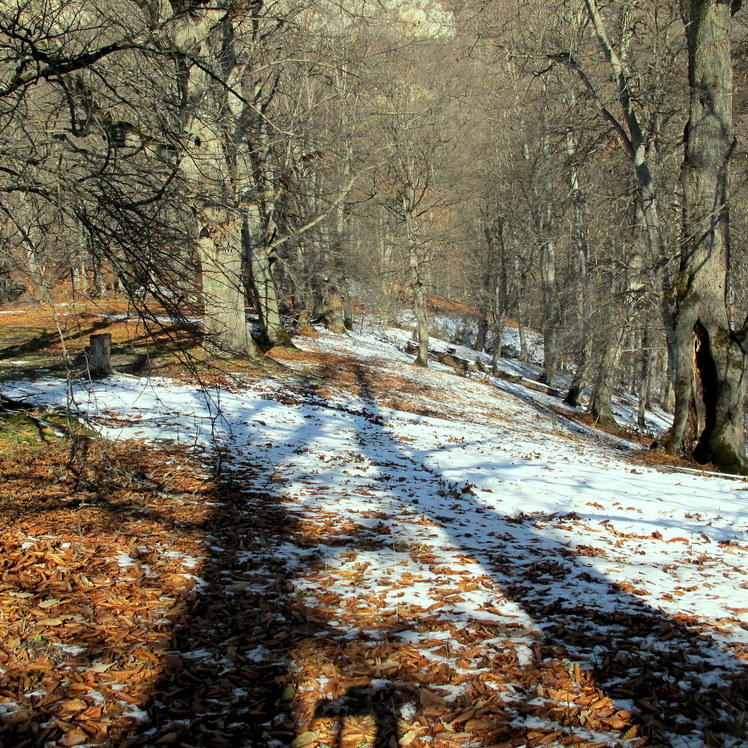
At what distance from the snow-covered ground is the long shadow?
0.04 ft

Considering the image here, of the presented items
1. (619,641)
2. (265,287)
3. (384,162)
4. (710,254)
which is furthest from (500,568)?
(384,162)

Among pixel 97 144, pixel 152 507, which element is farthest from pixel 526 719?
pixel 97 144

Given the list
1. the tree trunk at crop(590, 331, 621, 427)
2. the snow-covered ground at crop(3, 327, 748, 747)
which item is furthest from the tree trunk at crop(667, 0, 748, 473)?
the tree trunk at crop(590, 331, 621, 427)

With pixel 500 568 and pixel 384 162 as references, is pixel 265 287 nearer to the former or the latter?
pixel 384 162

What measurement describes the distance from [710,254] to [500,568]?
25.4ft

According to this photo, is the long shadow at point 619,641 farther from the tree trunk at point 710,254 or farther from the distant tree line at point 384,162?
the tree trunk at point 710,254

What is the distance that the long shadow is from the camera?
2.72 metres

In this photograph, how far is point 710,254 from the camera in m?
9.98

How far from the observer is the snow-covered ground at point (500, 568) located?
285 cm

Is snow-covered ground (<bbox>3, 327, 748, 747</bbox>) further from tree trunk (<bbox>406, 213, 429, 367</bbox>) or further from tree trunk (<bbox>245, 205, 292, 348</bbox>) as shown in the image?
tree trunk (<bbox>406, 213, 429, 367</bbox>)

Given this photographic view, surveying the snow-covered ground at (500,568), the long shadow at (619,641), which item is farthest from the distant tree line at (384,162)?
the long shadow at (619,641)

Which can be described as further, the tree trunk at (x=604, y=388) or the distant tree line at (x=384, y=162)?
the tree trunk at (x=604, y=388)

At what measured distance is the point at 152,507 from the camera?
17.1 feet

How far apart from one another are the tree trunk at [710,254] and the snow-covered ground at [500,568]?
5.40 ft
